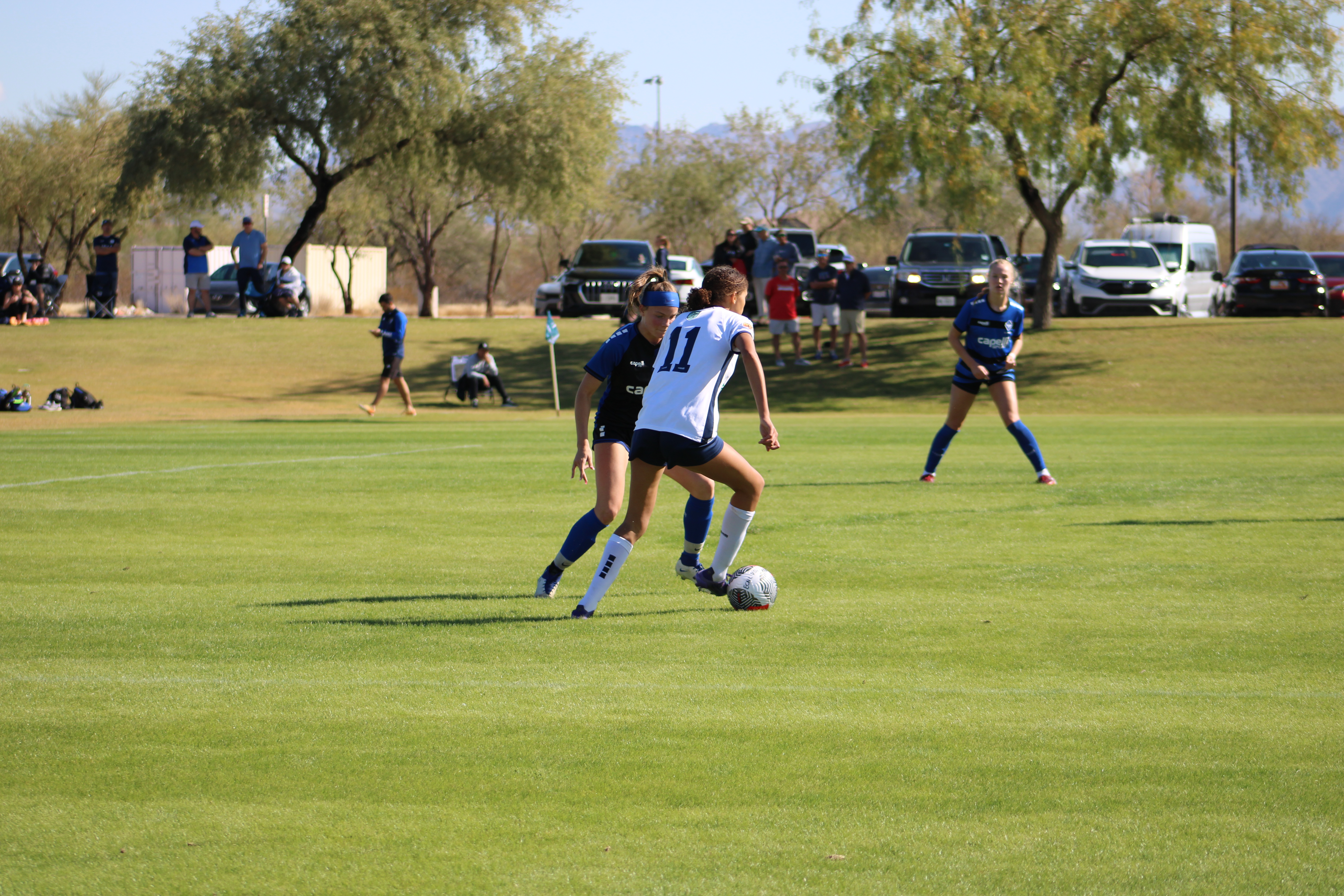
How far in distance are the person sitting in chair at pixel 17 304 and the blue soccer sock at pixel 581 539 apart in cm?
3168

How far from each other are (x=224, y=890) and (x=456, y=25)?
3949 centimetres

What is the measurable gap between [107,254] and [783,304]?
19.3 meters

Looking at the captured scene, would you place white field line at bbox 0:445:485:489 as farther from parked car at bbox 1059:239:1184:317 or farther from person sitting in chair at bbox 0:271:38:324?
parked car at bbox 1059:239:1184:317

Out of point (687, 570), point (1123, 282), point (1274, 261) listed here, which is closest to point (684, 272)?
point (1123, 282)

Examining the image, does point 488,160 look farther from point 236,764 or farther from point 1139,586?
point 236,764

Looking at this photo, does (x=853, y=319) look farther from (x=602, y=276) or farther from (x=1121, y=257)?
(x=1121, y=257)

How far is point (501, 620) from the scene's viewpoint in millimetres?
7488

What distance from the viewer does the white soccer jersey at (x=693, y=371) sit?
7.17m

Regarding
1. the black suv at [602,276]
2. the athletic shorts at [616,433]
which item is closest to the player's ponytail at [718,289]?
the athletic shorts at [616,433]

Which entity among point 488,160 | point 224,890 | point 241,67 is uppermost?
point 241,67

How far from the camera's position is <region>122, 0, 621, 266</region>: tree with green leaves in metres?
39.2

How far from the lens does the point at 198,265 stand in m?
37.2

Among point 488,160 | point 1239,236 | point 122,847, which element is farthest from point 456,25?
point 1239,236

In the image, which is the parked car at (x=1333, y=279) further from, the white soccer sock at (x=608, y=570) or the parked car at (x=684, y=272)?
the white soccer sock at (x=608, y=570)
